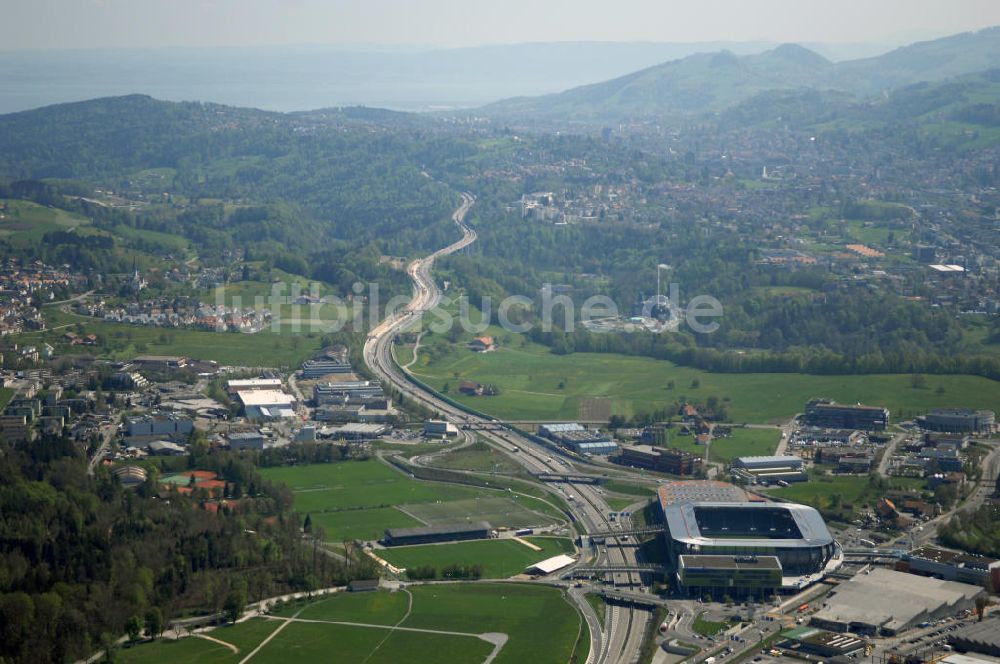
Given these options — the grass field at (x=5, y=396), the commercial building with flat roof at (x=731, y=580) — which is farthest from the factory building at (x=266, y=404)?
the commercial building with flat roof at (x=731, y=580)

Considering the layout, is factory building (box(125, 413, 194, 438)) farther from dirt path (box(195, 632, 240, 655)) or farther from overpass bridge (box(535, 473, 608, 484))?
dirt path (box(195, 632, 240, 655))

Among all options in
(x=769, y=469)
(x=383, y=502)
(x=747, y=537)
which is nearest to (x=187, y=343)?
(x=383, y=502)

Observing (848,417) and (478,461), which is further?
(848,417)

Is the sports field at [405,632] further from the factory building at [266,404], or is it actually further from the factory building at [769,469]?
the factory building at [266,404]

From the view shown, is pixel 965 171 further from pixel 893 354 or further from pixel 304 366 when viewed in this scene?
pixel 304 366

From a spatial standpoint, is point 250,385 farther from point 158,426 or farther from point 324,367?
point 158,426

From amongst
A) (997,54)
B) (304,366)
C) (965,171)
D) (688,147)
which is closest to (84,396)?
(304,366)

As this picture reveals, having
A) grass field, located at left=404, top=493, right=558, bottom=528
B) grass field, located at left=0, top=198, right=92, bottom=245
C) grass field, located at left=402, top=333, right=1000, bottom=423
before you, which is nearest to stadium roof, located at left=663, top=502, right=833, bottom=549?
grass field, located at left=404, top=493, right=558, bottom=528
